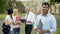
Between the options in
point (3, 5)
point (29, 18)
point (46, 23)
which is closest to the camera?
point (46, 23)

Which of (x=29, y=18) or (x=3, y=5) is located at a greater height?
(x=29, y=18)

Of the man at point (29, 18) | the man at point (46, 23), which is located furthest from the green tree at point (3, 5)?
the man at point (46, 23)

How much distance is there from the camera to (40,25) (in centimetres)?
507

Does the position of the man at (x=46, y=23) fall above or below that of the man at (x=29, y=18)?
above

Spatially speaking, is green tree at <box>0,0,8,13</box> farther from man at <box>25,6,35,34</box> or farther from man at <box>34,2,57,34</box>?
man at <box>34,2,57,34</box>

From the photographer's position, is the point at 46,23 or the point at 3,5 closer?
the point at 46,23

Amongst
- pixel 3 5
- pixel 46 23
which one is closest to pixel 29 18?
pixel 46 23

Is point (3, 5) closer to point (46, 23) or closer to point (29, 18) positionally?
point (29, 18)

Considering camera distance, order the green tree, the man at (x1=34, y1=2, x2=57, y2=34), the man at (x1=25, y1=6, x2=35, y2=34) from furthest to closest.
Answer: the green tree
the man at (x1=25, y1=6, x2=35, y2=34)
the man at (x1=34, y1=2, x2=57, y2=34)

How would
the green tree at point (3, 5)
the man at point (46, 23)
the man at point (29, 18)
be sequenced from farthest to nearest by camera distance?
the green tree at point (3, 5), the man at point (29, 18), the man at point (46, 23)

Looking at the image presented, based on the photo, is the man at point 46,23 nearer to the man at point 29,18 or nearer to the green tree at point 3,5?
the man at point 29,18

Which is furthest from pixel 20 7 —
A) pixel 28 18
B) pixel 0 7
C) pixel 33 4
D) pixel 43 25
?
pixel 43 25

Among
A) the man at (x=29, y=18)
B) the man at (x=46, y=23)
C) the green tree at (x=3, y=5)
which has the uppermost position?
the man at (x=46, y=23)

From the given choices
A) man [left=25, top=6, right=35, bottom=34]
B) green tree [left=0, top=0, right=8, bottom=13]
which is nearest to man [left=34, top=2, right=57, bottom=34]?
man [left=25, top=6, right=35, bottom=34]
